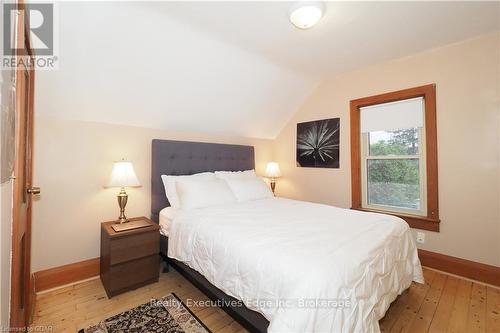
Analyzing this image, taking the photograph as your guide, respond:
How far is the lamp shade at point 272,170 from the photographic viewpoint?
372 centimetres

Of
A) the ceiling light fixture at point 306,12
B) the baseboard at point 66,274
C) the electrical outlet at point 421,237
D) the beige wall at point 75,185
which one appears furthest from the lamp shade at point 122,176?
the electrical outlet at point 421,237

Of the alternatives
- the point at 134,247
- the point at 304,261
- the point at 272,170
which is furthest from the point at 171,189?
the point at 304,261

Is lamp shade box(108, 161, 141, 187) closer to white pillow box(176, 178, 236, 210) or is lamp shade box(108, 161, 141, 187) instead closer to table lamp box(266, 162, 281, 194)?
white pillow box(176, 178, 236, 210)

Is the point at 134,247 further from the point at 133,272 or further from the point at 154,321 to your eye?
the point at 154,321

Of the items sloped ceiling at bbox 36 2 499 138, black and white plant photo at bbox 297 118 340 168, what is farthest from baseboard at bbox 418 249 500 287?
sloped ceiling at bbox 36 2 499 138

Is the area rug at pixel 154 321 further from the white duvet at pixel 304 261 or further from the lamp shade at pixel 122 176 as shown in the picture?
the lamp shade at pixel 122 176

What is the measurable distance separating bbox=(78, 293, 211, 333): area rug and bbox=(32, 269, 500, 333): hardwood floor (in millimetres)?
76

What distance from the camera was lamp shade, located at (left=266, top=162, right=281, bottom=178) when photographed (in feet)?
12.2

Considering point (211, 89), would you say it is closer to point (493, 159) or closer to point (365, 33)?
point (365, 33)

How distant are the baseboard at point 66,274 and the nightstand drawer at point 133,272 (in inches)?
20.5

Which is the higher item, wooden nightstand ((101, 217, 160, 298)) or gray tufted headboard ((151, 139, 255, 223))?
gray tufted headboard ((151, 139, 255, 223))

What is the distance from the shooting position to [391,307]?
1820 mm

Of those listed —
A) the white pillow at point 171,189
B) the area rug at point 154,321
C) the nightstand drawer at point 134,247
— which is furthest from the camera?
the white pillow at point 171,189

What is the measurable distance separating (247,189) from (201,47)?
1666 mm
